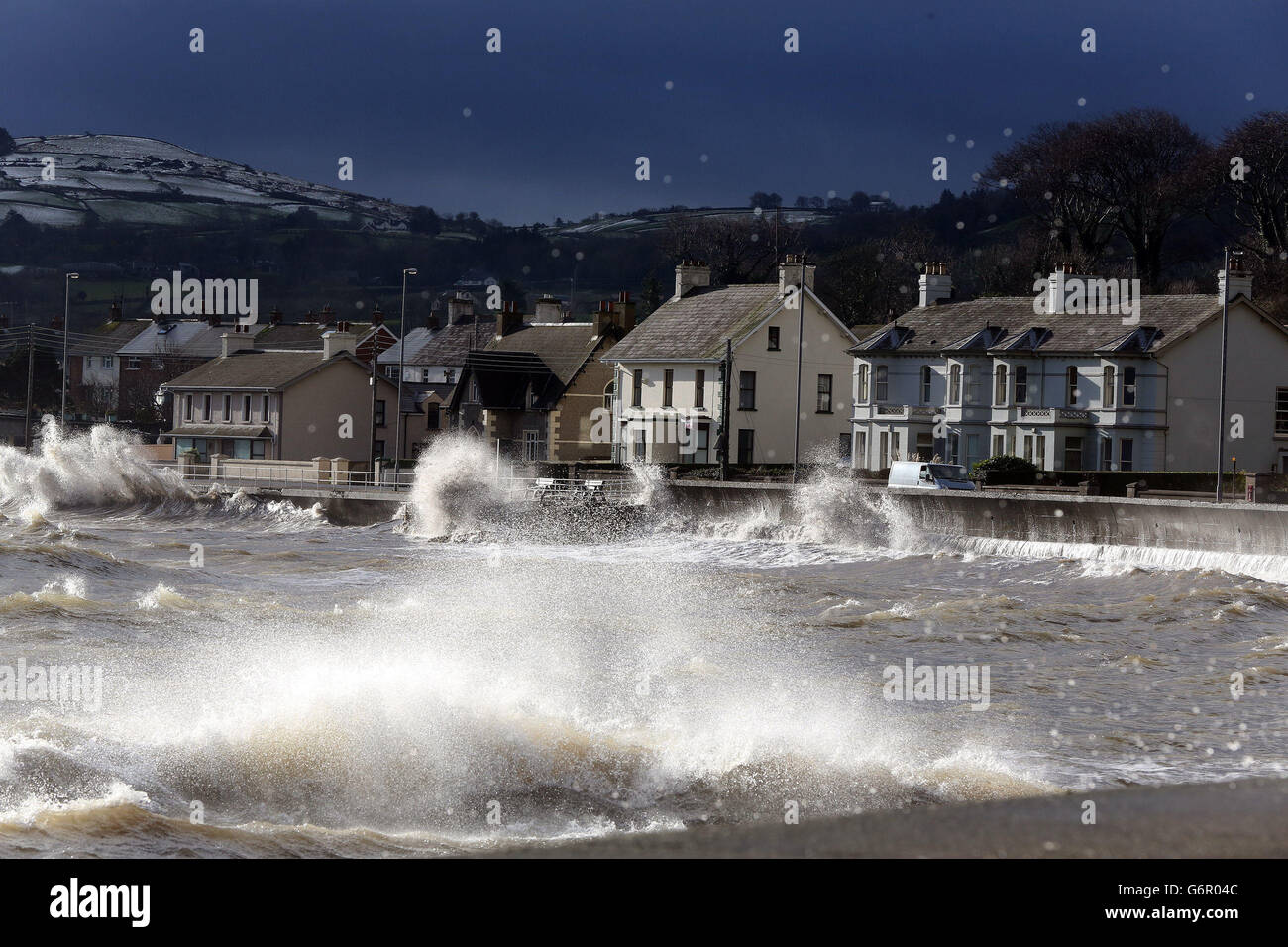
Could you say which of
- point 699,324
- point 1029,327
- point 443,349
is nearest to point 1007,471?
point 1029,327

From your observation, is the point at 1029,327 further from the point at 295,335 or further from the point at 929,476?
the point at 295,335

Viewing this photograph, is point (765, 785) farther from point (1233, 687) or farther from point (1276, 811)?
point (1233, 687)

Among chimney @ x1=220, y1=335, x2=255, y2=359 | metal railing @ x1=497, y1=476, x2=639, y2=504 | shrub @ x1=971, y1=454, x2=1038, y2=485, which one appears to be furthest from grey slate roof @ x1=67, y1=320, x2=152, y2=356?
shrub @ x1=971, y1=454, x2=1038, y2=485

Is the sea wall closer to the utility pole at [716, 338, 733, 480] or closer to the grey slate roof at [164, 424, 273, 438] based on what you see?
the utility pole at [716, 338, 733, 480]

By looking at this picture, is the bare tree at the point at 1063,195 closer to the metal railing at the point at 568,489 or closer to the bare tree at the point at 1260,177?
the bare tree at the point at 1260,177

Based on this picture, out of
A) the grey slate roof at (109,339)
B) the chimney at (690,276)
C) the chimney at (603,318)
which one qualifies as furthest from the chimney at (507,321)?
the grey slate roof at (109,339)
